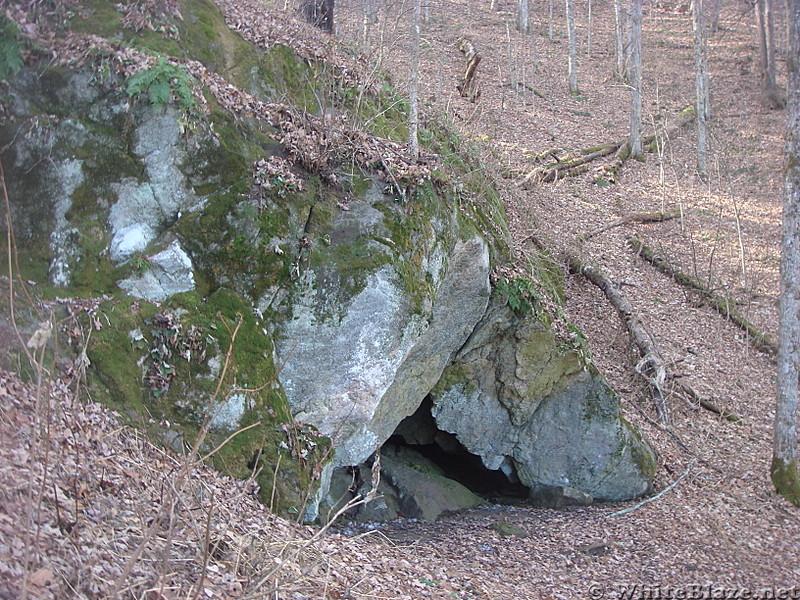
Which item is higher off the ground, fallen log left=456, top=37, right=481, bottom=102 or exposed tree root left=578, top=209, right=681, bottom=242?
fallen log left=456, top=37, right=481, bottom=102

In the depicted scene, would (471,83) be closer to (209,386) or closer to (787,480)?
(787,480)

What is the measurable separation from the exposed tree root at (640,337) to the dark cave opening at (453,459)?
2875 mm

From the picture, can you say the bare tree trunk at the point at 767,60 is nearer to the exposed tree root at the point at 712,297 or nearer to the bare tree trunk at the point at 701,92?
the bare tree trunk at the point at 701,92

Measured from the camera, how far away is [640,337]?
11.3m

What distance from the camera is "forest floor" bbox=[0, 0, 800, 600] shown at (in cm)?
378

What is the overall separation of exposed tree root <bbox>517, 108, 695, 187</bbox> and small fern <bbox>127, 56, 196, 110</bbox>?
28.9 ft

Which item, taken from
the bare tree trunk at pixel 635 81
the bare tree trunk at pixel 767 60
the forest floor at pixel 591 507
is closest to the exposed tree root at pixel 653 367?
the forest floor at pixel 591 507

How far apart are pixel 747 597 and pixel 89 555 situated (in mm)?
6814

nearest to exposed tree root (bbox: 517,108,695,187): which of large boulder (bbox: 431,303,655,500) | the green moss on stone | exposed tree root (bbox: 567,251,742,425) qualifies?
exposed tree root (bbox: 567,251,742,425)

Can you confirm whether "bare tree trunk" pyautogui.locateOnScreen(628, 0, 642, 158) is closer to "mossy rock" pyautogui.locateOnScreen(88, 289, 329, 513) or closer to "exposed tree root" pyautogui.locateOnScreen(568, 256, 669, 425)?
"exposed tree root" pyautogui.locateOnScreen(568, 256, 669, 425)

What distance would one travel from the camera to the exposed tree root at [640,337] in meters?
10.5

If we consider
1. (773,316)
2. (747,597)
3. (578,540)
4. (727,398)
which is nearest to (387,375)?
(578,540)

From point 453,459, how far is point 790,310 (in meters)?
5.27

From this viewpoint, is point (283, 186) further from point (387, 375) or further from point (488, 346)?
point (488, 346)
